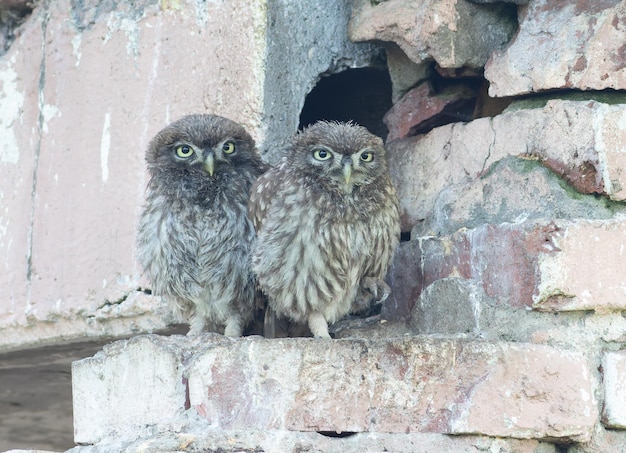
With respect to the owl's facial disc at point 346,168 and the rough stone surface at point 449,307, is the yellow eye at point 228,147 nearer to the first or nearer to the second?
the owl's facial disc at point 346,168

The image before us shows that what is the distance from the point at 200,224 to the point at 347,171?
0.48 meters

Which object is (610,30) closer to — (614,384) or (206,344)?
(614,384)

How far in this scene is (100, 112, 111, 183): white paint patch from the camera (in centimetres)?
362

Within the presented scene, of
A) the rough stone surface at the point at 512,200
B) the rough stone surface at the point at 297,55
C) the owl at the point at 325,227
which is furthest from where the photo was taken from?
the rough stone surface at the point at 297,55

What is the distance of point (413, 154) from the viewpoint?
11.0 feet

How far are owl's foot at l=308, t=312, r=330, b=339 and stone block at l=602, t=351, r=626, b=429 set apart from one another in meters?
0.77

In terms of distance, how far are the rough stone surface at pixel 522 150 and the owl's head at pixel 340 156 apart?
125mm

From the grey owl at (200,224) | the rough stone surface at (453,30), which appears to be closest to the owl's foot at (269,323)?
the grey owl at (200,224)

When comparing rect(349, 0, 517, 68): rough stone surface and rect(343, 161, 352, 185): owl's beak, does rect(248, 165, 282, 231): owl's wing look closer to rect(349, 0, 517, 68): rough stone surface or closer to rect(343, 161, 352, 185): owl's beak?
rect(343, 161, 352, 185): owl's beak

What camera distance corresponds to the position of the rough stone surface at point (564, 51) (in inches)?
113

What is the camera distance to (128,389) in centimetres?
288

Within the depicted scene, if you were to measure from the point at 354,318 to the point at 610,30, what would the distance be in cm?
109

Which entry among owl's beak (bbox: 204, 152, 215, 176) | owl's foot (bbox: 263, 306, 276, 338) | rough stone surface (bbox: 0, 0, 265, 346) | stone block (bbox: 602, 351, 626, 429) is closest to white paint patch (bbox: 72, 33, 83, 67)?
rough stone surface (bbox: 0, 0, 265, 346)

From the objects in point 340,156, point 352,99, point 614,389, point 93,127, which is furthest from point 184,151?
point 614,389
